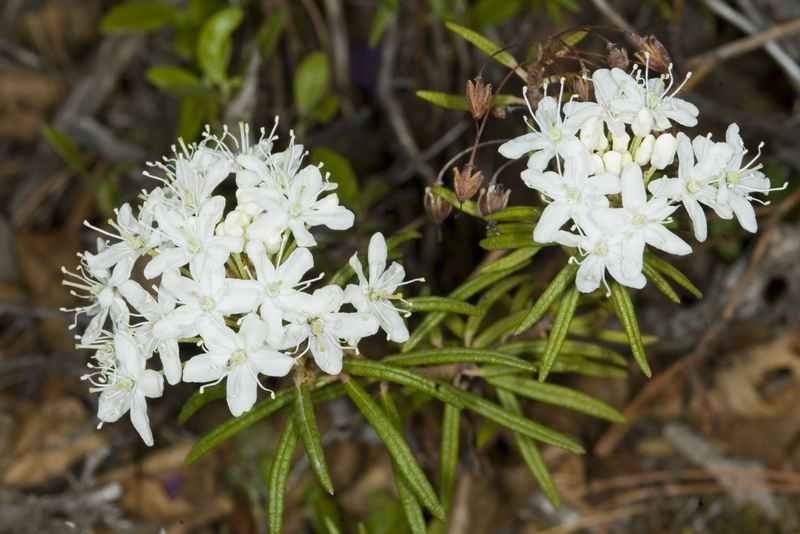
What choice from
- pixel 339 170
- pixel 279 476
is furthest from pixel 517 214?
pixel 339 170

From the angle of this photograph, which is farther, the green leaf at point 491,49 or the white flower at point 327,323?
the green leaf at point 491,49

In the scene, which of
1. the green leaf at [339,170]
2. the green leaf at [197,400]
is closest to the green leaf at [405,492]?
the green leaf at [197,400]

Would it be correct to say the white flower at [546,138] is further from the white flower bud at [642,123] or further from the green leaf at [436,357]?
the green leaf at [436,357]

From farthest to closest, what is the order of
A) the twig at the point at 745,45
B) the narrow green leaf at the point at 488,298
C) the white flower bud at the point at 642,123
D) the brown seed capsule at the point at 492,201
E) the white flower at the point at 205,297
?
the twig at the point at 745,45 < the narrow green leaf at the point at 488,298 < the brown seed capsule at the point at 492,201 < the white flower bud at the point at 642,123 < the white flower at the point at 205,297

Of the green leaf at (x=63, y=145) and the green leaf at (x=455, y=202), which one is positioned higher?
the green leaf at (x=455, y=202)

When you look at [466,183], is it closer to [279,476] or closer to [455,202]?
[455,202]

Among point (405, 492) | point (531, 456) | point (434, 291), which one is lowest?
point (434, 291)
